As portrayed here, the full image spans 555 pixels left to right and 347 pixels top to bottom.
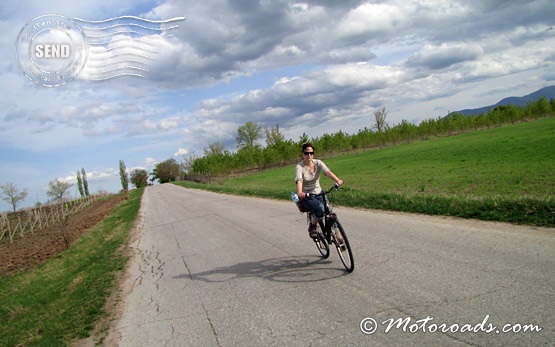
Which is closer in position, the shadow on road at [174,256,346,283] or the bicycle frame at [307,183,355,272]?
the bicycle frame at [307,183,355,272]

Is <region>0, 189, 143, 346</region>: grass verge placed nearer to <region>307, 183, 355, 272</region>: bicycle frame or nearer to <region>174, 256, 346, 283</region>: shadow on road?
<region>174, 256, 346, 283</region>: shadow on road

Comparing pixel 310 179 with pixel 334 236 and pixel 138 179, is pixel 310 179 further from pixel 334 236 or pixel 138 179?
pixel 138 179

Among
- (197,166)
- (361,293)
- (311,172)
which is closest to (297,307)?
(361,293)

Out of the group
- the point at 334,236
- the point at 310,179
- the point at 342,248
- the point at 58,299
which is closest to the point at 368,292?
the point at 342,248

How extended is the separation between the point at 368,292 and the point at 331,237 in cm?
166

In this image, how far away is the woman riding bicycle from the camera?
6516 millimetres

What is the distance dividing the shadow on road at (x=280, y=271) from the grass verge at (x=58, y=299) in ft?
6.54

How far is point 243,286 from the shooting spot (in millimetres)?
6398

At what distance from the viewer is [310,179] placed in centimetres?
669

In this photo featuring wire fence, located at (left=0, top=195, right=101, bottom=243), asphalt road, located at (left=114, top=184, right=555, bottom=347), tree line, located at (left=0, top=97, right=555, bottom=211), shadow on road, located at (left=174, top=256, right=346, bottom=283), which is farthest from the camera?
tree line, located at (left=0, top=97, right=555, bottom=211)

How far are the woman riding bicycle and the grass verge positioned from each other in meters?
4.02

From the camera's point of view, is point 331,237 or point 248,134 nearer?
point 331,237

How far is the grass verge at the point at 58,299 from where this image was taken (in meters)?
6.10

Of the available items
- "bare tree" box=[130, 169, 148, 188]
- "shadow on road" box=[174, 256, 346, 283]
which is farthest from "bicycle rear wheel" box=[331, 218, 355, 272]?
"bare tree" box=[130, 169, 148, 188]
